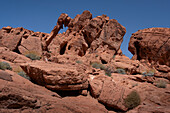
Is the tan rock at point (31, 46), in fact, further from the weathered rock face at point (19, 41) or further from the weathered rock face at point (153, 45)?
the weathered rock face at point (153, 45)

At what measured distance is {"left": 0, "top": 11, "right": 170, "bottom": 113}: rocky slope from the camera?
4.89 metres

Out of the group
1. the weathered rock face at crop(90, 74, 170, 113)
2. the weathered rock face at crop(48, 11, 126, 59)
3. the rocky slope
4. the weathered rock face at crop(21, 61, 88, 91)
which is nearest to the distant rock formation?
the rocky slope

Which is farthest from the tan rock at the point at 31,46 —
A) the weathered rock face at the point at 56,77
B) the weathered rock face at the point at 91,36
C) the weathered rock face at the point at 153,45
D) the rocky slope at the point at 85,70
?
the weathered rock face at the point at 153,45

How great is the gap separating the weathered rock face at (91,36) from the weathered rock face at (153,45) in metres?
4.36

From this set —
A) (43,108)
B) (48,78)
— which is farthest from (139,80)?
(43,108)

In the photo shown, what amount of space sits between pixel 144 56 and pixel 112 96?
63.4ft

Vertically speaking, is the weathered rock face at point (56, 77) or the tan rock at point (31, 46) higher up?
the tan rock at point (31, 46)

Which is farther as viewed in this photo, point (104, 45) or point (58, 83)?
point (104, 45)

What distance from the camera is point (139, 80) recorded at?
11.7 m

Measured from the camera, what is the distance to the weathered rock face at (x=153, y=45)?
2303 centimetres

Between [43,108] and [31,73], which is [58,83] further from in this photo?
[43,108]

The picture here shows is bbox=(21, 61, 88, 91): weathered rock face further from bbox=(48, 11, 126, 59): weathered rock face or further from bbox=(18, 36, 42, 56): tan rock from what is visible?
bbox=(48, 11, 126, 59): weathered rock face

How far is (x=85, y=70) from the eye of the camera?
A: 10805mm

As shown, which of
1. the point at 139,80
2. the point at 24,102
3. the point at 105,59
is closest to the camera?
the point at 24,102
